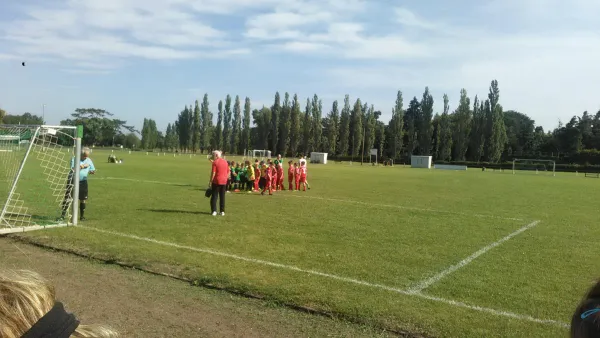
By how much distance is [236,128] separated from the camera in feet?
340

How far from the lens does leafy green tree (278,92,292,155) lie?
95750mm

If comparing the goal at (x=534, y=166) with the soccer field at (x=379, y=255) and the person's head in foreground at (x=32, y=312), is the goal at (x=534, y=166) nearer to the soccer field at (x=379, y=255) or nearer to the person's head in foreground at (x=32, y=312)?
the soccer field at (x=379, y=255)

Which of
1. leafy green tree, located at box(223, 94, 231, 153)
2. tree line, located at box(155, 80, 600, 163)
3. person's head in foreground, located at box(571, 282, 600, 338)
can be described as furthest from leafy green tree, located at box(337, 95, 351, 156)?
person's head in foreground, located at box(571, 282, 600, 338)

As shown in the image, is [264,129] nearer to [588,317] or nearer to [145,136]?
[145,136]

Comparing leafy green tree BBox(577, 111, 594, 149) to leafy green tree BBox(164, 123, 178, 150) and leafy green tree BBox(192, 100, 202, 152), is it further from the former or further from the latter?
leafy green tree BBox(164, 123, 178, 150)

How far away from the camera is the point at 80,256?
26.5 ft

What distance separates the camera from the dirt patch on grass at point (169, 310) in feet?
16.7

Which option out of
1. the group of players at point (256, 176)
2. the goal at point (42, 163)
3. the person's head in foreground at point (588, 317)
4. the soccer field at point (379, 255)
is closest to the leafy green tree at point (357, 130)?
the group of players at point (256, 176)

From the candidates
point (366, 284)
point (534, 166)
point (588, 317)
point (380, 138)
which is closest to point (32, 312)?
point (588, 317)

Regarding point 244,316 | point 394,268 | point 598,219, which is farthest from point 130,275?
point 598,219

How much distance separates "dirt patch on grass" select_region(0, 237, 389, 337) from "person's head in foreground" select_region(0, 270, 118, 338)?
4066 mm

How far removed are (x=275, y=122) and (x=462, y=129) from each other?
37.9 metres

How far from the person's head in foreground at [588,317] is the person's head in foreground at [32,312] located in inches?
50.5

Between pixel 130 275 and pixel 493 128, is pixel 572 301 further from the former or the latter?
pixel 493 128
